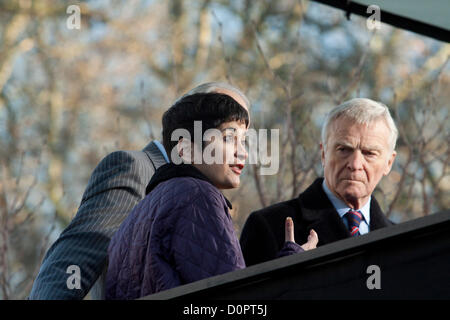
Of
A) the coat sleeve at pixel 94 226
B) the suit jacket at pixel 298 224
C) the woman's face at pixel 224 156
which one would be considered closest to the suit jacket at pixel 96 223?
the coat sleeve at pixel 94 226

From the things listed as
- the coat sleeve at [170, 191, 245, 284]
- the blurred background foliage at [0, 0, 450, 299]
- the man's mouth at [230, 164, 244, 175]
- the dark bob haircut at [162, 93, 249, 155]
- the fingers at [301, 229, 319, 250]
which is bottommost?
the coat sleeve at [170, 191, 245, 284]

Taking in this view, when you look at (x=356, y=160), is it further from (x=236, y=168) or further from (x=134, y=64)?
(x=134, y=64)

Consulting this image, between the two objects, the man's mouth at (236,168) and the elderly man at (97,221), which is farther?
the elderly man at (97,221)

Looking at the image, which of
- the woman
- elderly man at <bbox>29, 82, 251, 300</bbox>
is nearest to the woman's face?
the woman

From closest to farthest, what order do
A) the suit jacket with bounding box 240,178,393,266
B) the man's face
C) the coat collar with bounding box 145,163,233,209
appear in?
1. the coat collar with bounding box 145,163,233,209
2. the suit jacket with bounding box 240,178,393,266
3. the man's face

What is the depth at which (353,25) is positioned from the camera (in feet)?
51.2

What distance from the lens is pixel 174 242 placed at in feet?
10.0

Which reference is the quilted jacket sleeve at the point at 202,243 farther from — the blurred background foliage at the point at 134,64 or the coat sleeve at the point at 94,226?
the blurred background foliage at the point at 134,64

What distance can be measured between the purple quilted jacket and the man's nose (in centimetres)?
120

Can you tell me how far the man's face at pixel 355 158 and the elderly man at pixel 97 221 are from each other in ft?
2.24

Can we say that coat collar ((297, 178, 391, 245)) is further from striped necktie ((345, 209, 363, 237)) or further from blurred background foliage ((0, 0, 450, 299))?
blurred background foliage ((0, 0, 450, 299))

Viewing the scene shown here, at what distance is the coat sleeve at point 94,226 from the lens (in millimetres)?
Answer: 3873

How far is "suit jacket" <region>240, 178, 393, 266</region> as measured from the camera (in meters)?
4.21
